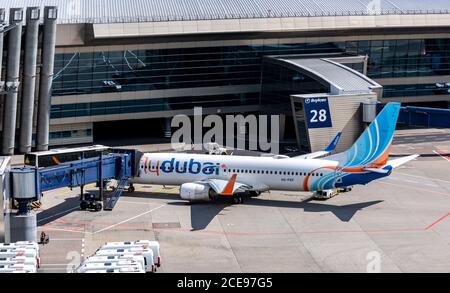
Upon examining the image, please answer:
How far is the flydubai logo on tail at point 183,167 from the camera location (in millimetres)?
81812

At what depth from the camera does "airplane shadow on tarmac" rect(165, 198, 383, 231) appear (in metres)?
74.2

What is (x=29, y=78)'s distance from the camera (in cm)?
10194

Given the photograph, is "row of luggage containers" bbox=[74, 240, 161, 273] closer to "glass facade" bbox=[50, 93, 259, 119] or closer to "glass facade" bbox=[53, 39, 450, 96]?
"glass facade" bbox=[50, 93, 259, 119]

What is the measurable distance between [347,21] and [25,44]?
4616cm

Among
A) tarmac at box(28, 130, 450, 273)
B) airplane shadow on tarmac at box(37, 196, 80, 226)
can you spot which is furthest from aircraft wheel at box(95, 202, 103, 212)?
airplane shadow on tarmac at box(37, 196, 80, 226)

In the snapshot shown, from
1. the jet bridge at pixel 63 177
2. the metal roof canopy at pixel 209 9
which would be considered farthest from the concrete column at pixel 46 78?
the jet bridge at pixel 63 177

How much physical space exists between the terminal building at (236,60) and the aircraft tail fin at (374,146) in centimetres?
2679

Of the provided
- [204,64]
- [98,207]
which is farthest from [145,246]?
[204,64]

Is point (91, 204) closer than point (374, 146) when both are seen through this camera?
No

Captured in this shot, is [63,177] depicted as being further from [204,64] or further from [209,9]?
[209,9]

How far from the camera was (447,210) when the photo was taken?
77500mm

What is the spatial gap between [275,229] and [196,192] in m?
11.0

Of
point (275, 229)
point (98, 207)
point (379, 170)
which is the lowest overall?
point (275, 229)

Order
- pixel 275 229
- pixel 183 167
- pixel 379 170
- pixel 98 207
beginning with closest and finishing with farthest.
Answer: pixel 275 229 < pixel 379 170 < pixel 98 207 < pixel 183 167
